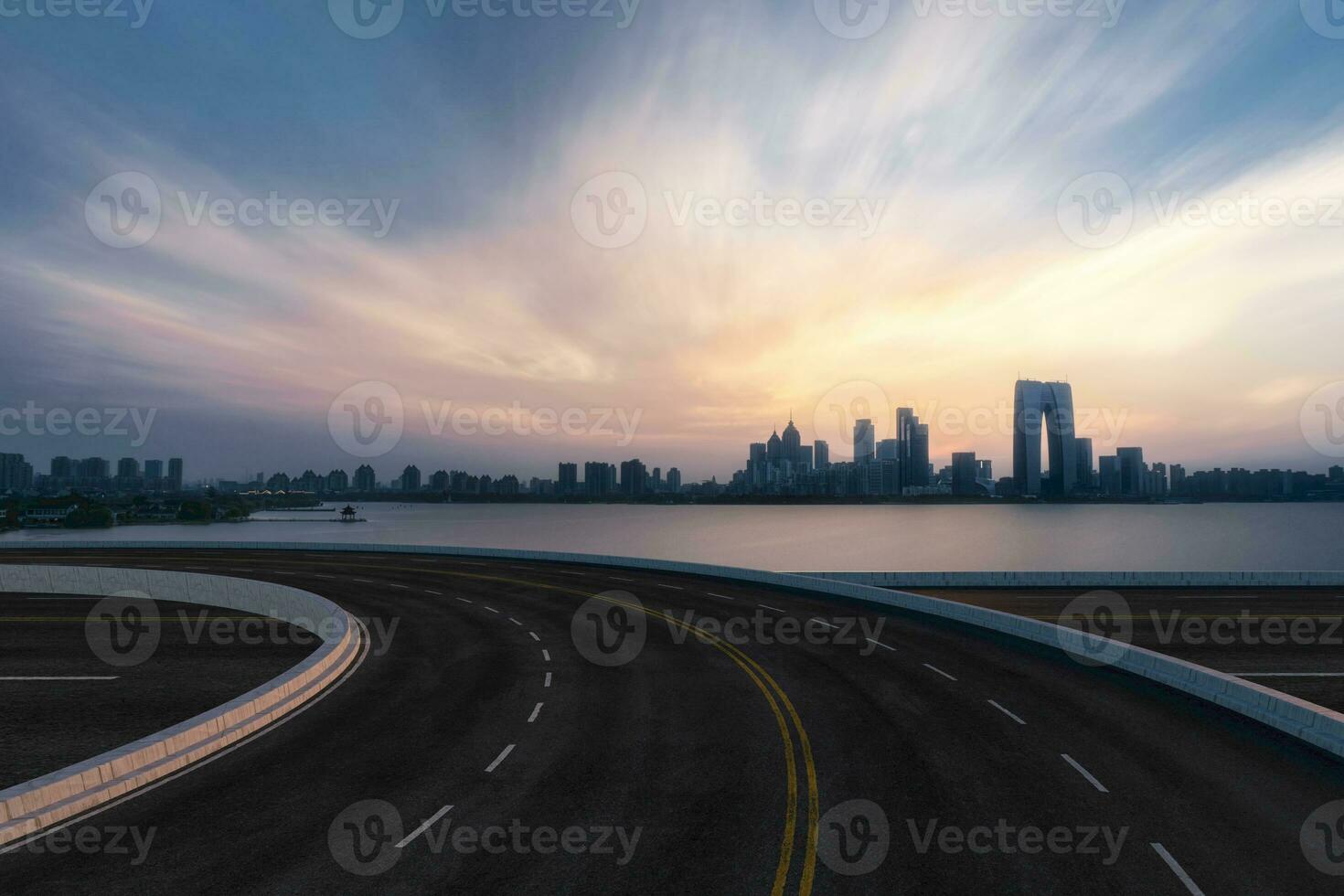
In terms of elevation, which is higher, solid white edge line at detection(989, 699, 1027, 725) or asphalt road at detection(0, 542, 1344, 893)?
solid white edge line at detection(989, 699, 1027, 725)

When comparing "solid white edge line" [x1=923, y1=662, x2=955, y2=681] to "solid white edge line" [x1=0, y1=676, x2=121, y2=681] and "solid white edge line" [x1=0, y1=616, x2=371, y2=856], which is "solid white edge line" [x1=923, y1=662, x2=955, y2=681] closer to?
"solid white edge line" [x1=0, y1=616, x2=371, y2=856]

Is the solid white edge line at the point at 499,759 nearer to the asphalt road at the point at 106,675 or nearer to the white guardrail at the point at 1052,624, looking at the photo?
the white guardrail at the point at 1052,624

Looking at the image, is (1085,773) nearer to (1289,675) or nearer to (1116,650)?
(1116,650)

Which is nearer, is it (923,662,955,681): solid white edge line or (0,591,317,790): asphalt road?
(0,591,317,790): asphalt road

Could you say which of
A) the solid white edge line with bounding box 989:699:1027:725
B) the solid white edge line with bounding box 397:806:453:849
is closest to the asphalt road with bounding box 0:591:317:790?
the solid white edge line with bounding box 397:806:453:849

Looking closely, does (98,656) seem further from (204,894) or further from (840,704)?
(840,704)

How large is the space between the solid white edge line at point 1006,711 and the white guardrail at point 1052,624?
547 cm

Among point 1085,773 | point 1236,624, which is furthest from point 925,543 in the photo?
point 1085,773

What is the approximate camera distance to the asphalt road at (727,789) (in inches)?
345

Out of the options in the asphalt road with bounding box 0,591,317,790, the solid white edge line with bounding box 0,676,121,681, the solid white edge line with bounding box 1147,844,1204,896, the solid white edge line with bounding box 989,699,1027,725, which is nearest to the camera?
the solid white edge line with bounding box 1147,844,1204,896

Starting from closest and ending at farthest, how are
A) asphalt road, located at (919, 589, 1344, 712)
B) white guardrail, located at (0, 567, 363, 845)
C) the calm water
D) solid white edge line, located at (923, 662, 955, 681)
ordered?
1. white guardrail, located at (0, 567, 363, 845)
2. solid white edge line, located at (923, 662, 955, 681)
3. asphalt road, located at (919, 589, 1344, 712)
4. the calm water

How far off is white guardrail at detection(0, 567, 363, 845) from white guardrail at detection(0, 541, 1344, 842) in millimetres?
313

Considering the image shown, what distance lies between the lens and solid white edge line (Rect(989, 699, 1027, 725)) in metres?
14.7

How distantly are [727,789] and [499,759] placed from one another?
14.7ft
